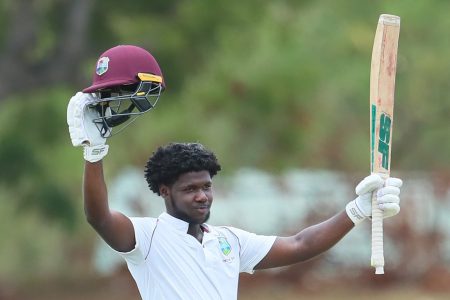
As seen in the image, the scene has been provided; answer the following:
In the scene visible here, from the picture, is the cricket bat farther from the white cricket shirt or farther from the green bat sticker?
Result: the white cricket shirt

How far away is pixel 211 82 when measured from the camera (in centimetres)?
1461

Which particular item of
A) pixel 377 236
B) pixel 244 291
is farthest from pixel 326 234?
pixel 244 291

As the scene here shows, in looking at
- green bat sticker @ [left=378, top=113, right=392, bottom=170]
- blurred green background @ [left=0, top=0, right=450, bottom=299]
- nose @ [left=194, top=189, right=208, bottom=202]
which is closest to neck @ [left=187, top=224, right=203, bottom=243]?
nose @ [left=194, top=189, right=208, bottom=202]

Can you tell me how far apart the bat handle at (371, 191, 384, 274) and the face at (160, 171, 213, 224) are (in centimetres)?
66

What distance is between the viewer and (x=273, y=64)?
14.6 meters

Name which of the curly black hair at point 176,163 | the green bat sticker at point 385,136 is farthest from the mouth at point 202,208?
the green bat sticker at point 385,136

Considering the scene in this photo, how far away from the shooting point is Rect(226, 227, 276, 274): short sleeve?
16.8ft

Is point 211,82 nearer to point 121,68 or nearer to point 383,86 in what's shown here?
point 383,86

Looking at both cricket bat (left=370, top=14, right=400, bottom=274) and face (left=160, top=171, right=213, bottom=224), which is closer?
face (left=160, top=171, right=213, bottom=224)

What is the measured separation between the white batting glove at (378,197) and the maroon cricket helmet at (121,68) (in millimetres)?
956

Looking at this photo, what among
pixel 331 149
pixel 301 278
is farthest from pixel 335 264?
pixel 331 149

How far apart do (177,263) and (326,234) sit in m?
0.67

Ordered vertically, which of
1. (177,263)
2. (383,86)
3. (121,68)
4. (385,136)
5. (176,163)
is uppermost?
(383,86)

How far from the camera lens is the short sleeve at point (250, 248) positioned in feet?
16.8
